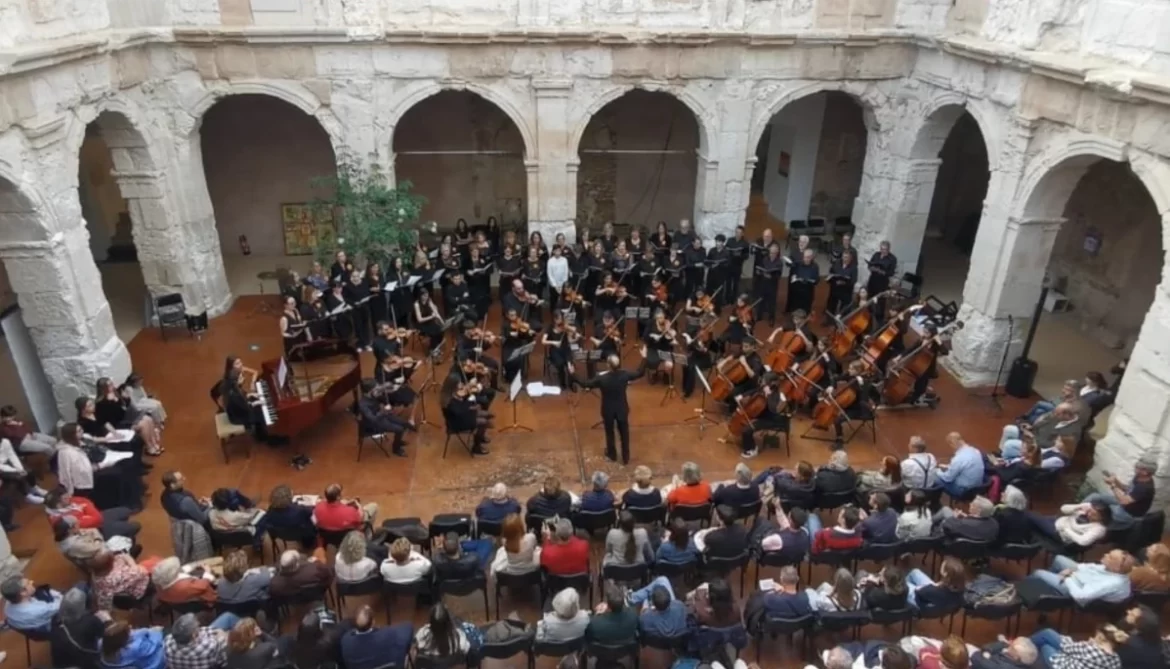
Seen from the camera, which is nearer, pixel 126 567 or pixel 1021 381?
pixel 126 567

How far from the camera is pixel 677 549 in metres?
7.90

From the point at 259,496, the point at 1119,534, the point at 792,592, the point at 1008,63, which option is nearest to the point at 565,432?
the point at 259,496

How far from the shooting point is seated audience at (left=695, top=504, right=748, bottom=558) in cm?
792

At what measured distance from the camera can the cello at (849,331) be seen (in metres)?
12.6

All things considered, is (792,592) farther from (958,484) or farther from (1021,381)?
(1021,381)

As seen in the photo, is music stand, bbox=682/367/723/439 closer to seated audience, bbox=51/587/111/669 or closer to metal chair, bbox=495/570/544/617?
metal chair, bbox=495/570/544/617

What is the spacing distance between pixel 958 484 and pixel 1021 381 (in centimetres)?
449

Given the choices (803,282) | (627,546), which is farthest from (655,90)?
(627,546)

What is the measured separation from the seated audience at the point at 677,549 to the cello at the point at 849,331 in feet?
18.7

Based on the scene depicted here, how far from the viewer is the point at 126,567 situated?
7.65 metres

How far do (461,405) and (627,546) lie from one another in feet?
12.1

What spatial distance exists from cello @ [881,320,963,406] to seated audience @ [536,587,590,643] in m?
6.90

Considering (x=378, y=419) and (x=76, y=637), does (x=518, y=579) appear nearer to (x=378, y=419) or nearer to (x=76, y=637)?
(x=378, y=419)

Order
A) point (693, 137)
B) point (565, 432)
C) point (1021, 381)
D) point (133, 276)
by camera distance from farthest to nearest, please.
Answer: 1. point (693, 137)
2. point (133, 276)
3. point (1021, 381)
4. point (565, 432)
